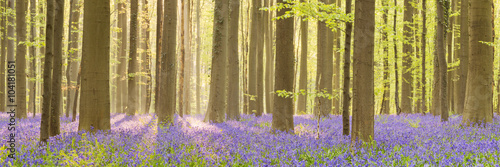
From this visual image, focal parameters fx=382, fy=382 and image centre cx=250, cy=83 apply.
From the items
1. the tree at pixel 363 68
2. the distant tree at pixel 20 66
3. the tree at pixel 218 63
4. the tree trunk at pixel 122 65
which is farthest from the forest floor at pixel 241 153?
the tree trunk at pixel 122 65

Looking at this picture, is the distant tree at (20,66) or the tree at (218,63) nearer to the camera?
the tree at (218,63)

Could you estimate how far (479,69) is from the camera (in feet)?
39.7

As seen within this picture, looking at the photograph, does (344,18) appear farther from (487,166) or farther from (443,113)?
(443,113)

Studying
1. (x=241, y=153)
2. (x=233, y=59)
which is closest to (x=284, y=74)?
(x=241, y=153)

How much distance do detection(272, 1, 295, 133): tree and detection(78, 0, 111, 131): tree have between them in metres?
4.63

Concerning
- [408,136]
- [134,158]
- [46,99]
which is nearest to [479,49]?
[408,136]

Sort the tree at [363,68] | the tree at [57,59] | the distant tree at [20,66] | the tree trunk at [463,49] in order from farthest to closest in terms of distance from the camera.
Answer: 1. the tree trunk at [463,49]
2. the distant tree at [20,66]
3. the tree at [57,59]
4. the tree at [363,68]

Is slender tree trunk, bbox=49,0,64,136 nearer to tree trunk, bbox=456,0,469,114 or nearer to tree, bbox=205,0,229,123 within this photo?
tree, bbox=205,0,229,123

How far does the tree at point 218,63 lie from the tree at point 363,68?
7.49m

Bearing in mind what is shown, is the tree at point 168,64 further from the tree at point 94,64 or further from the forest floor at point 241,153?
the forest floor at point 241,153

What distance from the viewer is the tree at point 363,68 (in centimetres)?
733

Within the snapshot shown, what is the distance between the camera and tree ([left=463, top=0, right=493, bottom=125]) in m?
12.0

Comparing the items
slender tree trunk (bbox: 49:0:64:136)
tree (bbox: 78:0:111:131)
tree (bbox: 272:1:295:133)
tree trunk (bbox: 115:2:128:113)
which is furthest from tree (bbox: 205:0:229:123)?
tree trunk (bbox: 115:2:128:113)

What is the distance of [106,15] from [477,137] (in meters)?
9.37
